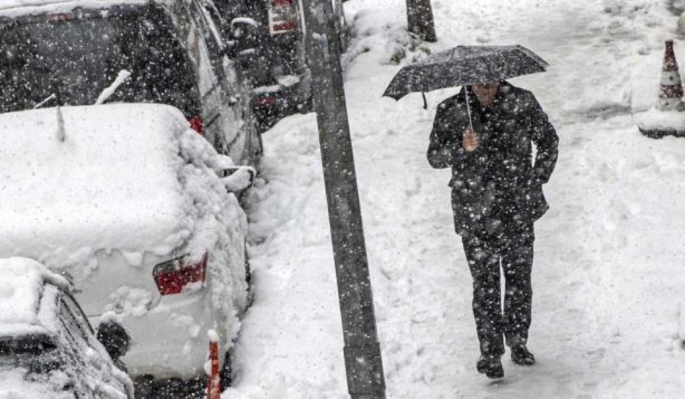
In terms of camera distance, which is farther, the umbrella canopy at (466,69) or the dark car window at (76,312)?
the umbrella canopy at (466,69)

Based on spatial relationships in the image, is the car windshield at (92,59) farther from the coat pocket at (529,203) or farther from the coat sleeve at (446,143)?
the coat pocket at (529,203)

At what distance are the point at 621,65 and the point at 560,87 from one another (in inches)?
39.7

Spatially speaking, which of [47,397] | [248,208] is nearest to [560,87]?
[248,208]

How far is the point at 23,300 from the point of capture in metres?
4.71

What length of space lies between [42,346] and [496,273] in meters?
3.82

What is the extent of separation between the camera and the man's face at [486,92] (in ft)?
25.1

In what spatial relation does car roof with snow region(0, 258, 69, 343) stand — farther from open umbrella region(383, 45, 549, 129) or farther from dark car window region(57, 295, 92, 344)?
open umbrella region(383, 45, 549, 129)

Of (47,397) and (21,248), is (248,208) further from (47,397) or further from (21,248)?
(47,397)

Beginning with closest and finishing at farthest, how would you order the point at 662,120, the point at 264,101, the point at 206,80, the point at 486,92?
the point at 486,92 < the point at 206,80 < the point at 662,120 < the point at 264,101

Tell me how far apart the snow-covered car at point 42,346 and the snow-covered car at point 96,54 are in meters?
4.64

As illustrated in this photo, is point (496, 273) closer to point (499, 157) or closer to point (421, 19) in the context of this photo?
point (499, 157)

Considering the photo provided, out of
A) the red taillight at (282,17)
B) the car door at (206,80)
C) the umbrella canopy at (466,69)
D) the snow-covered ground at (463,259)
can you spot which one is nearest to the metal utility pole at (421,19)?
the snow-covered ground at (463,259)

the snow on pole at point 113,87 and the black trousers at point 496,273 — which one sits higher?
the snow on pole at point 113,87

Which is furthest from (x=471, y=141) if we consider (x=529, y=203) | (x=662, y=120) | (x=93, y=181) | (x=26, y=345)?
(x=662, y=120)
